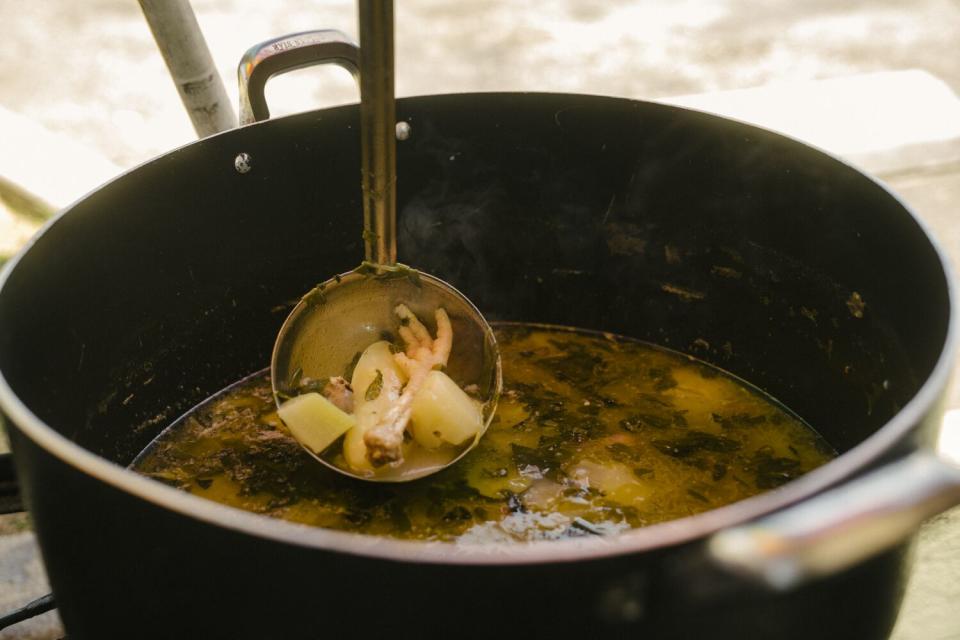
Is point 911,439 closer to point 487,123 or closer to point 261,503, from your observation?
point 261,503

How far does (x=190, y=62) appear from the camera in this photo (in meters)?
1.53

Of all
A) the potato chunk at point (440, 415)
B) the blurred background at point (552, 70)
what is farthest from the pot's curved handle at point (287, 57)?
the blurred background at point (552, 70)

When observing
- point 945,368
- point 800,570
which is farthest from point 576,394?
point 800,570

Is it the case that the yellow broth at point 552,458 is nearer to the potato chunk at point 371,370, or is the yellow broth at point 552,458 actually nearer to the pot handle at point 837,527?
the potato chunk at point 371,370

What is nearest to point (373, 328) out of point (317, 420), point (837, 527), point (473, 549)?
point (317, 420)

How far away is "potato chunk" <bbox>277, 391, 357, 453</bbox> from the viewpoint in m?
1.34

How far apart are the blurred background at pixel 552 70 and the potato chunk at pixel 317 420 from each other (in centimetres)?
187

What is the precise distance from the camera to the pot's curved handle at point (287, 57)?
1473 mm

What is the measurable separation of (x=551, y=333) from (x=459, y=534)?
24.1 inches

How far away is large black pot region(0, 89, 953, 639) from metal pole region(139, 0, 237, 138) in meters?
0.12

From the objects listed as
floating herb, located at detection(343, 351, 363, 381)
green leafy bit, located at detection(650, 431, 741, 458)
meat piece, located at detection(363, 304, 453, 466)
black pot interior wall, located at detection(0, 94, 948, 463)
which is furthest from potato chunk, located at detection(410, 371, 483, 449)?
black pot interior wall, located at detection(0, 94, 948, 463)

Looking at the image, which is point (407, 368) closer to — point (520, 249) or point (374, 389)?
point (374, 389)

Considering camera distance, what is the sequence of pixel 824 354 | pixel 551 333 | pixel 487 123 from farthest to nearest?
pixel 551 333 → pixel 487 123 → pixel 824 354

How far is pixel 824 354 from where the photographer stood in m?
1.62
